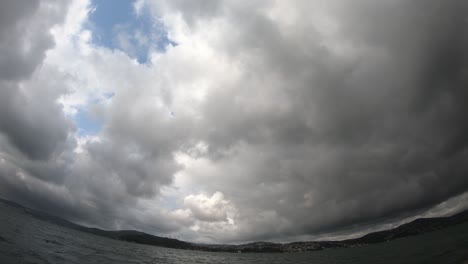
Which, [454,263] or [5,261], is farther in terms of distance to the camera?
[454,263]

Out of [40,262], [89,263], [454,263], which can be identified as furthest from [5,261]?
[454,263]

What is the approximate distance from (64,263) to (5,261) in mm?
11869

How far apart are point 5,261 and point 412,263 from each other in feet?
223

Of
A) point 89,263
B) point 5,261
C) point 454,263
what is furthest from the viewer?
point 89,263

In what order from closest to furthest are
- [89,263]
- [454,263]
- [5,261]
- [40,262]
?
1. [5,261]
2. [40,262]
3. [454,263]
4. [89,263]

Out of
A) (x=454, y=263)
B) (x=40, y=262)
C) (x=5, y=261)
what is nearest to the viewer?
(x=5, y=261)

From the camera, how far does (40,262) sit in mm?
35438

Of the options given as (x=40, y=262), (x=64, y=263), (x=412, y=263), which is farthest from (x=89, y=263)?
(x=412, y=263)

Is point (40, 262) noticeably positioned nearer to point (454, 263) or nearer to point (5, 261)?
point (5, 261)

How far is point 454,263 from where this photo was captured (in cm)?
3878

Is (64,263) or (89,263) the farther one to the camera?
(89,263)

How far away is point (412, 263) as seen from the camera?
47312mm

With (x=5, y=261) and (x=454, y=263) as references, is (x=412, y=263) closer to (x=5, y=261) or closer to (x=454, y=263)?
(x=454, y=263)

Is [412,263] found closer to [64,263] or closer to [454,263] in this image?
[454,263]
